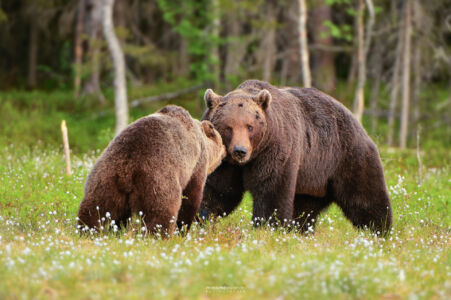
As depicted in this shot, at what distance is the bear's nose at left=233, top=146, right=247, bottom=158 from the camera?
A: 22.7ft

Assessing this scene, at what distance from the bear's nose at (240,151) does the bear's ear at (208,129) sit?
40cm

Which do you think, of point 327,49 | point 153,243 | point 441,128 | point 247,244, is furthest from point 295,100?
point 441,128

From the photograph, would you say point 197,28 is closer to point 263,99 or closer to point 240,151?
point 263,99

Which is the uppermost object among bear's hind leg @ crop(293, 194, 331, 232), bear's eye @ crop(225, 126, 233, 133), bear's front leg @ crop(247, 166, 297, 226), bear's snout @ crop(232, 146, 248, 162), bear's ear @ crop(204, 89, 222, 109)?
bear's ear @ crop(204, 89, 222, 109)

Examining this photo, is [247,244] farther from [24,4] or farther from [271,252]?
[24,4]

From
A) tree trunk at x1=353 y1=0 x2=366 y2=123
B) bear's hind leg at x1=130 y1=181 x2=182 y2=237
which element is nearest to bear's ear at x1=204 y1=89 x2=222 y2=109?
bear's hind leg at x1=130 y1=181 x2=182 y2=237

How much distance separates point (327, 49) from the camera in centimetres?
2441

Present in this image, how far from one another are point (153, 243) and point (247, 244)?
949mm

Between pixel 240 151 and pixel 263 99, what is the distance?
800 millimetres

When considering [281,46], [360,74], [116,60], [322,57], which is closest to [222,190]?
[116,60]

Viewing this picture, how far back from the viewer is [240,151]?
274 inches

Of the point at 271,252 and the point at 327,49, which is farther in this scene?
the point at 327,49

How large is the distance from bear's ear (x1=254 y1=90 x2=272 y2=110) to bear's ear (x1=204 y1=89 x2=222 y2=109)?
0.48 metres

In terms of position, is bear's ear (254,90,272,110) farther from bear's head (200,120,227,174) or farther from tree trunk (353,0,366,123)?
tree trunk (353,0,366,123)
